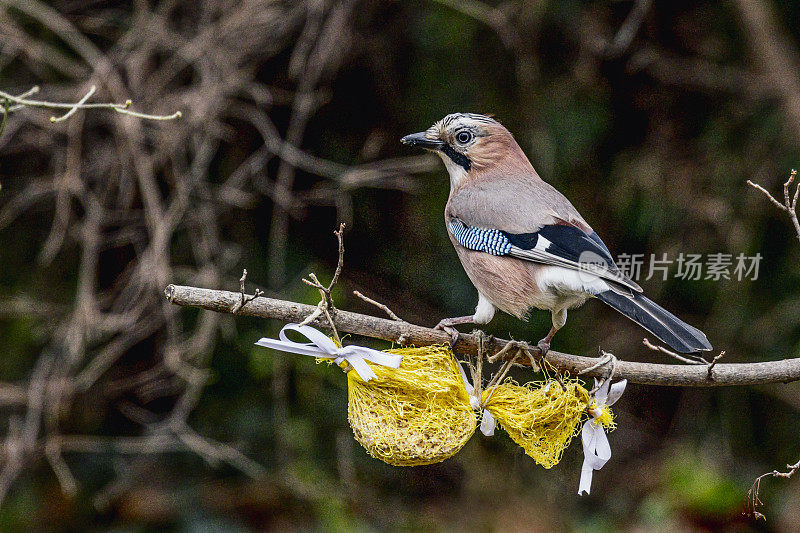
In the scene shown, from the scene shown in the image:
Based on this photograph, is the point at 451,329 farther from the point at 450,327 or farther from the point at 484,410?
the point at 484,410

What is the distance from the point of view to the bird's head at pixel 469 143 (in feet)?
9.13

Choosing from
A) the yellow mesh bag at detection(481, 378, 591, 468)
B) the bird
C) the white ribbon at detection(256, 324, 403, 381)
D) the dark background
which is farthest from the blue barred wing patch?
the dark background

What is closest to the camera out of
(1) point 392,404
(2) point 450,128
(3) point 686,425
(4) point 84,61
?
(1) point 392,404

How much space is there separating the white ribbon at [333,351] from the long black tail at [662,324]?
636mm

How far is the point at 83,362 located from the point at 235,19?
82.5 inches

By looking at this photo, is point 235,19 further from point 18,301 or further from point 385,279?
point 18,301

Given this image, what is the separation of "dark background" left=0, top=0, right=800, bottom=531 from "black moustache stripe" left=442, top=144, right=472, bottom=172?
1587mm

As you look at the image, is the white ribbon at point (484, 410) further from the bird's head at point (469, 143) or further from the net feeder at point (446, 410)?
the bird's head at point (469, 143)

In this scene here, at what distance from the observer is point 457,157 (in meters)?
2.87

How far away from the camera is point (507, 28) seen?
4848 mm

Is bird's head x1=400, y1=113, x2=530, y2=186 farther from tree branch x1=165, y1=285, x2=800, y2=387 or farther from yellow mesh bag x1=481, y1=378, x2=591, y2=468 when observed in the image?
yellow mesh bag x1=481, y1=378, x2=591, y2=468

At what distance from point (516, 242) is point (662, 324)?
1.89 ft

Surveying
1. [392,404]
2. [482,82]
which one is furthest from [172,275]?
[392,404]

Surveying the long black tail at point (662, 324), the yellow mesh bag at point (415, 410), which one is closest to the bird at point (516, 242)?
the long black tail at point (662, 324)
